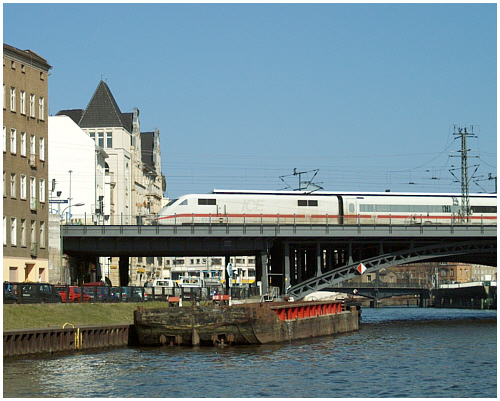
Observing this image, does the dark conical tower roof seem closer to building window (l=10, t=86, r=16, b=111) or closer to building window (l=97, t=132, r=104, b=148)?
building window (l=97, t=132, r=104, b=148)

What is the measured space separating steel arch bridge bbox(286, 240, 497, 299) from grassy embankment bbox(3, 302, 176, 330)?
2833 centimetres

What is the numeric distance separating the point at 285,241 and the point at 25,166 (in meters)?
30.1

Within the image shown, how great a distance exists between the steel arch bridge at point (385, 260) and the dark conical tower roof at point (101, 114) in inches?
1882

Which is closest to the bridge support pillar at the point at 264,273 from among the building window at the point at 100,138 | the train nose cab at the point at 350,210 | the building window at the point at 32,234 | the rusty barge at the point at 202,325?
the train nose cab at the point at 350,210

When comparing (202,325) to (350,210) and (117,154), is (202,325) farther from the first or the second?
(117,154)

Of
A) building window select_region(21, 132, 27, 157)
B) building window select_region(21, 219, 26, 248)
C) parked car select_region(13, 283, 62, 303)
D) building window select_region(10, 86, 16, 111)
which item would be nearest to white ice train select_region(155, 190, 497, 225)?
building window select_region(21, 219, 26, 248)

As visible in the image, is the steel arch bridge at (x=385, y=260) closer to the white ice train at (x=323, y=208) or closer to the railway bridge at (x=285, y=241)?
the railway bridge at (x=285, y=241)

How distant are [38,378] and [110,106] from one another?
96338 mm

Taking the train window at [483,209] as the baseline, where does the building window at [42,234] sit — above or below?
below

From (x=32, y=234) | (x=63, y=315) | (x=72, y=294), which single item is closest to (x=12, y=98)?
(x=32, y=234)

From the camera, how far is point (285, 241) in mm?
95062

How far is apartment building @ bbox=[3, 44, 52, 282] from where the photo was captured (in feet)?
235

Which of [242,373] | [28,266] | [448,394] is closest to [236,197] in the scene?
[28,266]

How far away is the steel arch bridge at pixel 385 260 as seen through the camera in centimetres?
9531
